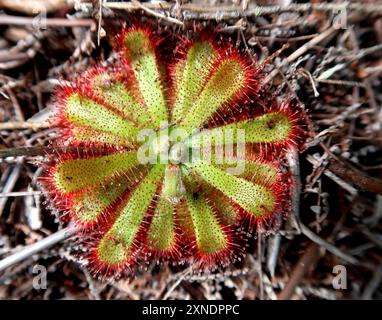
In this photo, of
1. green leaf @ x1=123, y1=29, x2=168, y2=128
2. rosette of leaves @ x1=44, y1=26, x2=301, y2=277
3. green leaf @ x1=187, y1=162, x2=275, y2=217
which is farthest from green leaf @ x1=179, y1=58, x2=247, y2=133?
green leaf @ x1=187, y1=162, x2=275, y2=217

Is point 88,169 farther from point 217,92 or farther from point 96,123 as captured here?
point 217,92

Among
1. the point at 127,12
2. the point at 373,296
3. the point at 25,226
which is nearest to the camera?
the point at 373,296

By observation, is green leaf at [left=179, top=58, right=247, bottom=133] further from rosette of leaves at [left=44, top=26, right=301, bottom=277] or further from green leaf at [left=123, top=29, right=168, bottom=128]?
green leaf at [left=123, top=29, right=168, bottom=128]

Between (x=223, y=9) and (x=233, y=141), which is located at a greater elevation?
(x=223, y=9)

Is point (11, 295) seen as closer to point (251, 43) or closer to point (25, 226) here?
point (25, 226)

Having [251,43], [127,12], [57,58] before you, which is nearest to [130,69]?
[127,12]

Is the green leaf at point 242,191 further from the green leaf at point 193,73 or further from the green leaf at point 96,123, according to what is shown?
the green leaf at point 96,123

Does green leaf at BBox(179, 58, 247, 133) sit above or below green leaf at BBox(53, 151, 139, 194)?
above

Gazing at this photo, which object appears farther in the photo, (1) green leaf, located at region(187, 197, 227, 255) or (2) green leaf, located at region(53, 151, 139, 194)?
(1) green leaf, located at region(187, 197, 227, 255)

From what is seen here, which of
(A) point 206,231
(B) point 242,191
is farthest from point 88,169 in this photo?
(B) point 242,191
